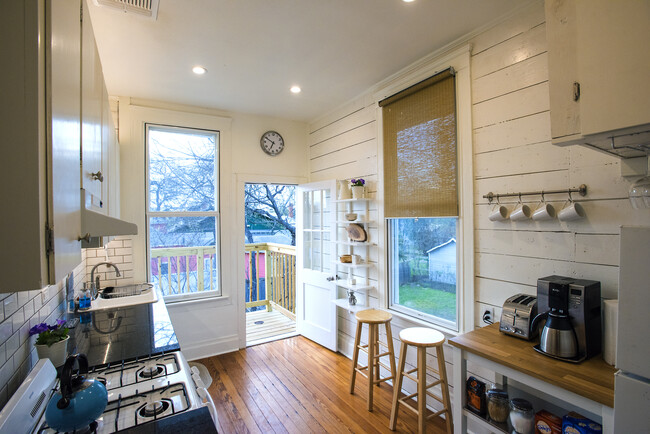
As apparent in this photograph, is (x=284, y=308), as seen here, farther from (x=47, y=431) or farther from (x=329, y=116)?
(x=47, y=431)

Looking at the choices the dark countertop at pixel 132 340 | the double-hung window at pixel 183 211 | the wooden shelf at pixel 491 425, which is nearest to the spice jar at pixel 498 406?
the wooden shelf at pixel 491 425

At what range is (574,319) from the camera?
150 centimetres

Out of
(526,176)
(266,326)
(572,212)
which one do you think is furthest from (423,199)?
(266,326)

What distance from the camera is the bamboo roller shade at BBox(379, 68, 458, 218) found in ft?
7.70

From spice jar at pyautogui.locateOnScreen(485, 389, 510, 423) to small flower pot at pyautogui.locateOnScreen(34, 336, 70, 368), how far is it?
6.87ft

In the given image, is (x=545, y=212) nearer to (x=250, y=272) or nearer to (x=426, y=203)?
(x=426, y=203)

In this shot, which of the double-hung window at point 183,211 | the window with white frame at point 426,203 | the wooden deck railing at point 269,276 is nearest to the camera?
the window with white frame at point 426,203

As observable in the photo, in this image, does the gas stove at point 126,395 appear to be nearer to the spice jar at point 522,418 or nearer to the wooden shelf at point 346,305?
the spice jar at point 522,418

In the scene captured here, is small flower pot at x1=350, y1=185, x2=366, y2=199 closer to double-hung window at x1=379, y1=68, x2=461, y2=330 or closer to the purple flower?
double-hung window at x1=379, y1=68, x2=461, y2=330

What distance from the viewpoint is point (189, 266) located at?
12.0 ft

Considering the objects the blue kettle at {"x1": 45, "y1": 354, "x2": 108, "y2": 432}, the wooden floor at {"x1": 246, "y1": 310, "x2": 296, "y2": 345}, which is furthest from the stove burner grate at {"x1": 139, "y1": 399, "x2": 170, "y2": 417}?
the wooden floor at {"x1": 246, "y1": 310, "x2": 296, "y2": 345}

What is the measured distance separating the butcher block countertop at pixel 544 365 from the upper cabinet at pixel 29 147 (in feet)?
5.73

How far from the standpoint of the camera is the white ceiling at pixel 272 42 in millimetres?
1928

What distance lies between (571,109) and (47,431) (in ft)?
6.95
